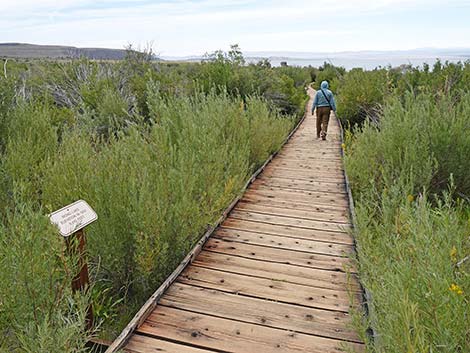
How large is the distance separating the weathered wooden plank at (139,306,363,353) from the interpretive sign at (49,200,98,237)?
93 centimetres

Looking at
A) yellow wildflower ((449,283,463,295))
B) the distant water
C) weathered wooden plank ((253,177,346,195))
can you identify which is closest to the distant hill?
the distant water

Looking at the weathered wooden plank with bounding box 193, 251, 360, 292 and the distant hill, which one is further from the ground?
the distant hill

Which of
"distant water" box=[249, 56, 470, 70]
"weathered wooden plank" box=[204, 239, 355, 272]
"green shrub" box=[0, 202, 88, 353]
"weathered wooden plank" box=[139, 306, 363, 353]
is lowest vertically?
"weathered wooden plank" box=[139, 306, 363, 353]

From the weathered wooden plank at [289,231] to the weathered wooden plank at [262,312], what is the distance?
1.50m

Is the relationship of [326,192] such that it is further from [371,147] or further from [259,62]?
[259,62]

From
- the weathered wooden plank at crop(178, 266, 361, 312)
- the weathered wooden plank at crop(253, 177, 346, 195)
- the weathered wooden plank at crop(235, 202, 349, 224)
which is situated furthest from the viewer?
the weathered wooden plank at crop(253, 177, 346, 195)

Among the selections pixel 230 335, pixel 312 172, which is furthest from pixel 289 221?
pixel 312 172

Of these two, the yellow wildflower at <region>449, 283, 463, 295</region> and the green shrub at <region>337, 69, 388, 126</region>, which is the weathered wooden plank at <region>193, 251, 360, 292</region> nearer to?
the yellow wildflower at <region>449, 283, 463, 295</region>

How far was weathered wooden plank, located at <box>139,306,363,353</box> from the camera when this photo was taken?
8.97ft

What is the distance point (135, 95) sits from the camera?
1182 cm

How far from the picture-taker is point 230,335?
2.86 meters

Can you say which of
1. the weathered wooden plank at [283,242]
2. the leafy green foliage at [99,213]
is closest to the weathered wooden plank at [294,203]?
the leafy green foliage at [99,213]

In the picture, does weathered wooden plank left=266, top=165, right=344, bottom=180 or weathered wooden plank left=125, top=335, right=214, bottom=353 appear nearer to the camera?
weathered wooden plank left=125, top=335, right=214, bottom=353

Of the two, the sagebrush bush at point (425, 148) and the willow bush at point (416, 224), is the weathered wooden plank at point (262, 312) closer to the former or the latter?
the willow bush at point (416, 224)
